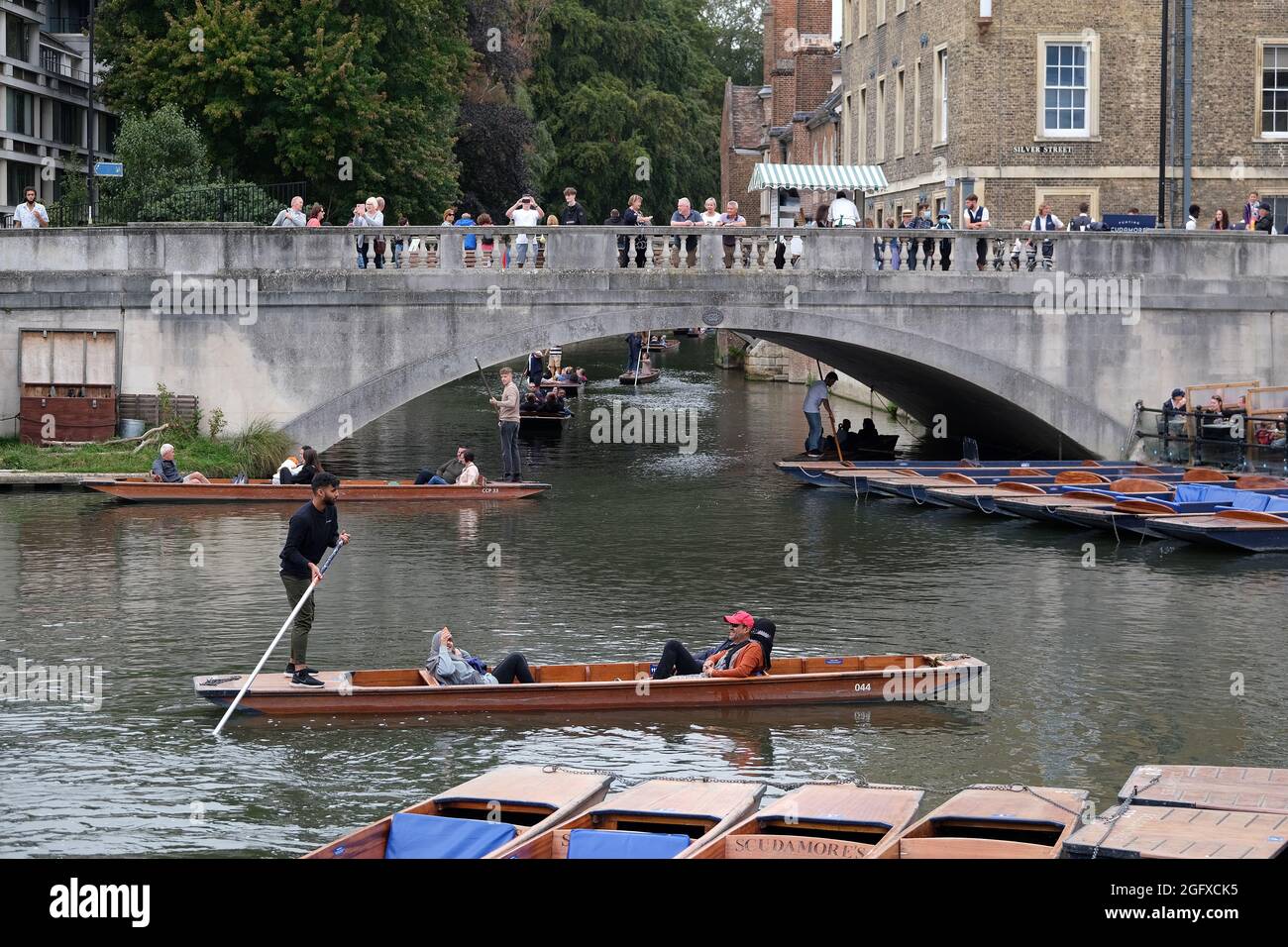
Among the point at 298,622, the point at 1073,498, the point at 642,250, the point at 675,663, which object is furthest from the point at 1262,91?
the point at 298,622

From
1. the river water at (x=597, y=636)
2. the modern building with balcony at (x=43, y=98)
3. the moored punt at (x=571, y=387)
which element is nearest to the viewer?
the river water at (x=597, y=636)

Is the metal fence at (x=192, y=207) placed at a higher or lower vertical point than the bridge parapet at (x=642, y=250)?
higher

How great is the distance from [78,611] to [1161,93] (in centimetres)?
2410

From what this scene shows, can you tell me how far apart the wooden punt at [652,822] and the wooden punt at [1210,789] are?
2.62 meters

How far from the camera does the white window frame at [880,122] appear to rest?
4538 centimetres

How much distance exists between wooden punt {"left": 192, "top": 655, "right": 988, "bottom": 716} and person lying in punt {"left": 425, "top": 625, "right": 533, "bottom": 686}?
0.12m

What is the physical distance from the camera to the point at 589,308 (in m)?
30.5

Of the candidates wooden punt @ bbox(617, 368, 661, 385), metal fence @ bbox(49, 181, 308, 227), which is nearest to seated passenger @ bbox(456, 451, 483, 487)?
metal fence @ bbox(49, 181, 308, 227)

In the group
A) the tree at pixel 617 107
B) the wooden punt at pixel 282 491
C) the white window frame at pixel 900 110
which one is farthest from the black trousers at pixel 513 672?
the tree at pixel 617 107

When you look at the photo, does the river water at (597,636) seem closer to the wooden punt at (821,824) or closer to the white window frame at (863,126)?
the wooden punt at (821,824)

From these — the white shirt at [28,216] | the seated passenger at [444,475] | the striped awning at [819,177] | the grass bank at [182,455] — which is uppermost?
the striped awning at [819,177]

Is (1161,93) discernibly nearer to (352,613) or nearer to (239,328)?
(239,328)

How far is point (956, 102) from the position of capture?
38156mm

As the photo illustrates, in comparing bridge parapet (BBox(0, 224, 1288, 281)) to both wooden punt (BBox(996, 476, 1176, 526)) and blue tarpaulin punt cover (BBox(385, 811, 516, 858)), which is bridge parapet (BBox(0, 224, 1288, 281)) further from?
blue tarpaulin punt cover (BBox(385, 811, 516, 858))
